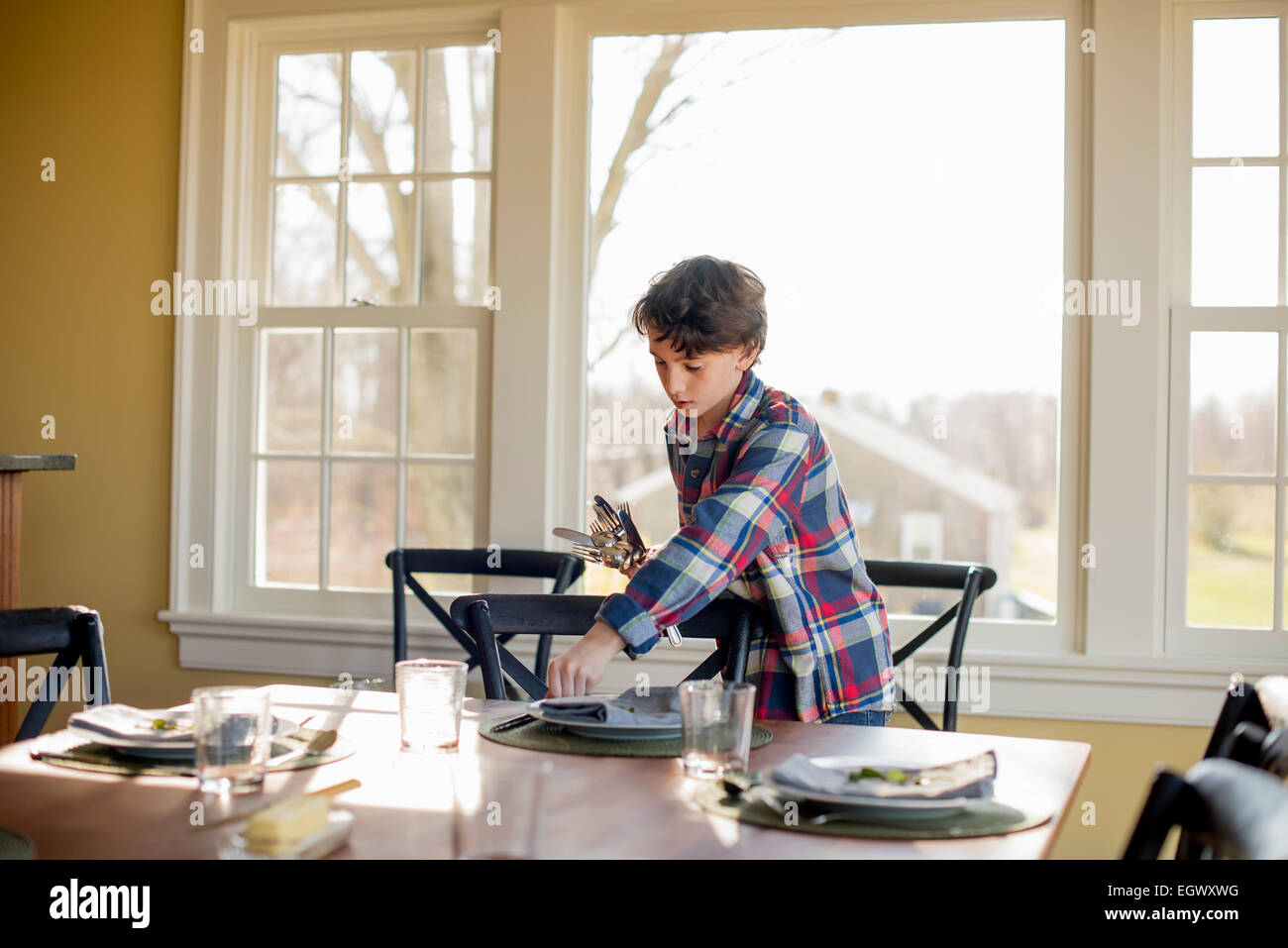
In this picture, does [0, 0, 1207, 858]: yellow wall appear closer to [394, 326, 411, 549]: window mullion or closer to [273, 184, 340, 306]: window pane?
[273, 184, 340, 306]: window pane

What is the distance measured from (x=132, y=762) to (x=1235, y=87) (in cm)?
286

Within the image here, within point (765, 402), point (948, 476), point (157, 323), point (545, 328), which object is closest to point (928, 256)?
point (545, 328)

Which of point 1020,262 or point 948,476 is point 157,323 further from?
point 948,476

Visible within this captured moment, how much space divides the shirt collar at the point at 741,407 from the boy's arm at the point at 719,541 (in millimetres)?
77

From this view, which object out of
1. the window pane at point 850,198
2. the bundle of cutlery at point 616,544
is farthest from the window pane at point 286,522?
the bundle of cutlery at point 616,544

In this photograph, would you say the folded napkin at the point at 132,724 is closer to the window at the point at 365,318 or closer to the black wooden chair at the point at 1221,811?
the black wooden chair at the point at 1221,811

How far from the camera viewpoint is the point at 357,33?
3.22 m

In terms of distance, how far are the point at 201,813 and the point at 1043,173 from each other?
9.03ft

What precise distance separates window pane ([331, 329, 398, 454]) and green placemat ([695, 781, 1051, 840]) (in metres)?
2.29

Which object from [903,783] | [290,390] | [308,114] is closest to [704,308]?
[903,783]

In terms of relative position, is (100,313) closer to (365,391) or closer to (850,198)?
(365,391)

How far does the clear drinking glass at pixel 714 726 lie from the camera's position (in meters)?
1.19

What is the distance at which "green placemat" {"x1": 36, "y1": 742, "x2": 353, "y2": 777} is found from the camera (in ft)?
3.91
